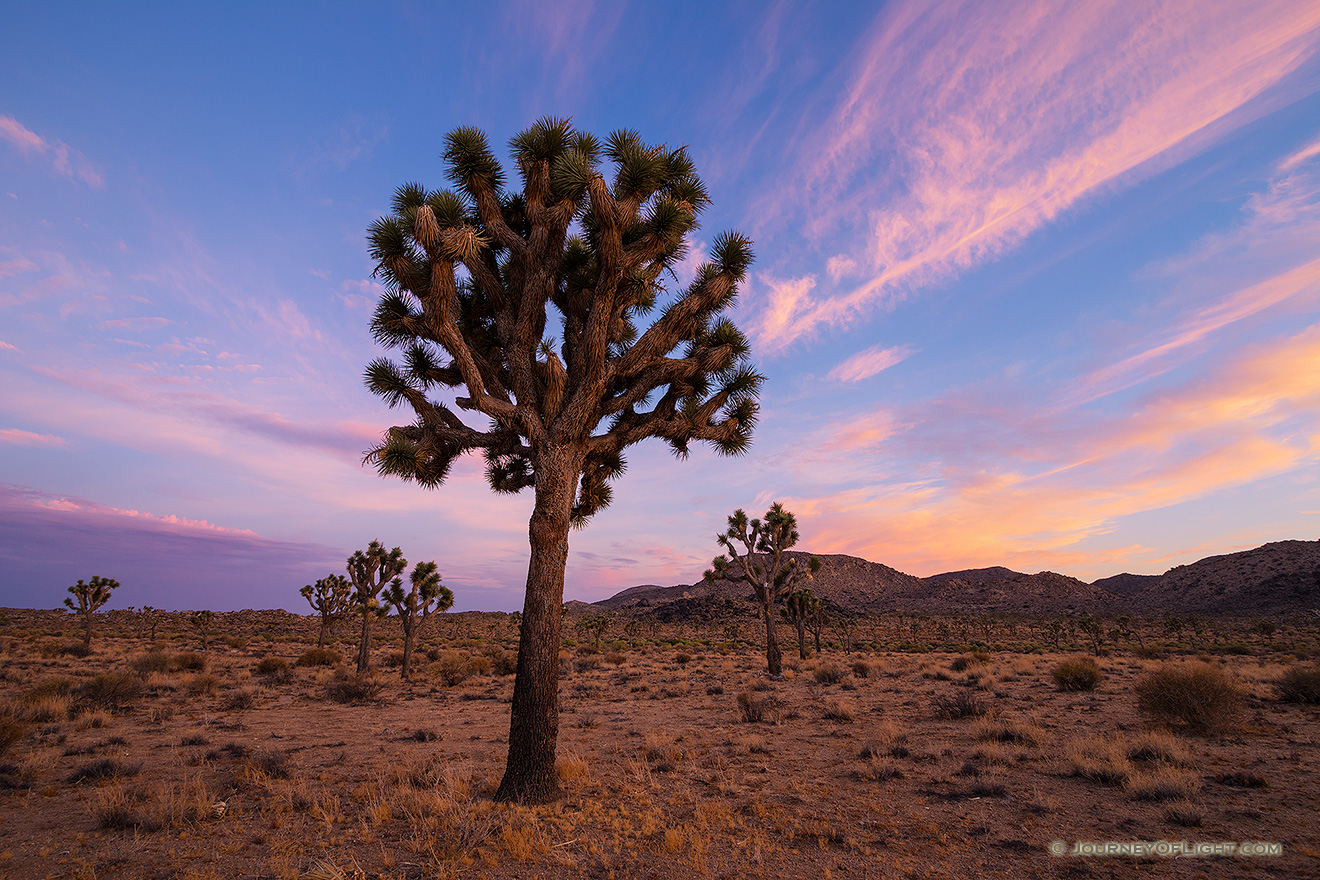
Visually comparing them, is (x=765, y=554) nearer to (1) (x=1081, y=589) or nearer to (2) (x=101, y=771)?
(2) (x=101, y=771)

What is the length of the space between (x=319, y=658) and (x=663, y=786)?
2445cm

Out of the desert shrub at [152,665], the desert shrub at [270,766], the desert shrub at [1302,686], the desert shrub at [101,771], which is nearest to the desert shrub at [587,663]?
the desert shrub at [152,665]

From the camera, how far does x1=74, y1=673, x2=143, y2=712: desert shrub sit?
1391 cm

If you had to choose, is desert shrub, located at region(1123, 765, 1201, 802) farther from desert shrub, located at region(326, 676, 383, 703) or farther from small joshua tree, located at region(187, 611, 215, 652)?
small joshua tree, located at region(187, 611, 215, 652)

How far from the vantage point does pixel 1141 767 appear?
8023mm

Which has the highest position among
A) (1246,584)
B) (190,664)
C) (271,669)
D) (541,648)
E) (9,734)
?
(541,648)

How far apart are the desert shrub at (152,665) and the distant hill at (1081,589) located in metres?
31.2

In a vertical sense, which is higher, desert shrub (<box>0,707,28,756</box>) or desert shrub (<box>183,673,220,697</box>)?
desert shrub (<box>0,707,28,756</box>)

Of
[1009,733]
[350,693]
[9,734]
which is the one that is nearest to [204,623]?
[350,693]

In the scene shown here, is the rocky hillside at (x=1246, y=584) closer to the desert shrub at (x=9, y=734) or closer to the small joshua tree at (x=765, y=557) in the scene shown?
the small joshua tree at (x=765, y=557)

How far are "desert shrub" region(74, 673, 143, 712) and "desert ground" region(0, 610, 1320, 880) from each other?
53 millimetres

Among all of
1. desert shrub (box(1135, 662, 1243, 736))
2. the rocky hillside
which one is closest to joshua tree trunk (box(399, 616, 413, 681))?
desert shrub (box(1135, 662, 1243, 736))

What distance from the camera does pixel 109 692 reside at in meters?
14.1

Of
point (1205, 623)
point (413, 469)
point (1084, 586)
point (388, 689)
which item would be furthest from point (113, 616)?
point (1084, 586)
